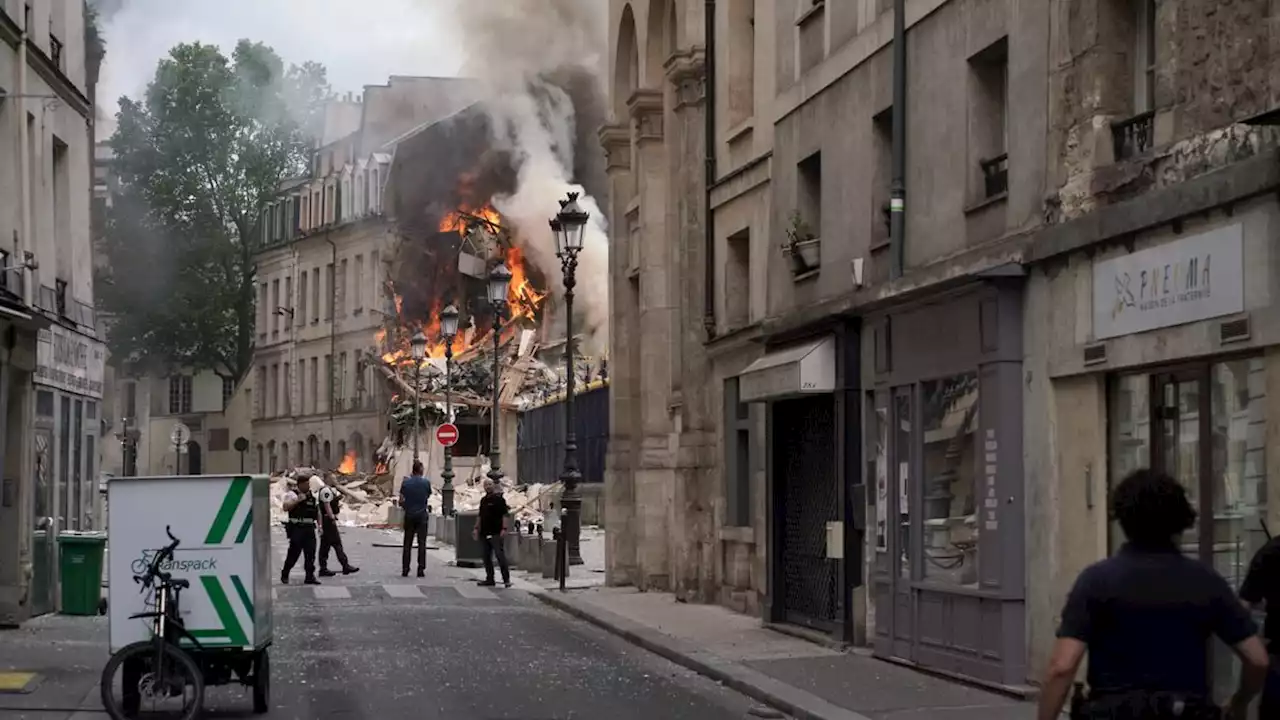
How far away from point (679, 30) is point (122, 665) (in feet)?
51.1

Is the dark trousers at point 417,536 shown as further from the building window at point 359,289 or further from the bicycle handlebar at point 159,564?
the building window at point 359,289

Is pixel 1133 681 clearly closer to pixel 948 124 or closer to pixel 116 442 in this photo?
pixel 948 124

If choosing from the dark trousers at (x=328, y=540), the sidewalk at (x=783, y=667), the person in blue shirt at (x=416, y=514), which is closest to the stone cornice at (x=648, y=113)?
the sidewalk at (x=783, y=667)

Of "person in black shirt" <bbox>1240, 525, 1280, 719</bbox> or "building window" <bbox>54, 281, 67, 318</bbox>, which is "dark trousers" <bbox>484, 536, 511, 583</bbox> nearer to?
"building window" <bbox>54, 281, 67, 318</bbox>

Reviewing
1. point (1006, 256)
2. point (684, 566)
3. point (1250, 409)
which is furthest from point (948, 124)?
point (684, 566)

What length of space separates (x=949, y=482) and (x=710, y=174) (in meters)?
9.59

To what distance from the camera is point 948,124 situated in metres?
16.5

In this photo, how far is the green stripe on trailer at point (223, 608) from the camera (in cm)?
1300

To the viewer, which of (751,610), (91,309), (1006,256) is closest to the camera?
(1006,256)

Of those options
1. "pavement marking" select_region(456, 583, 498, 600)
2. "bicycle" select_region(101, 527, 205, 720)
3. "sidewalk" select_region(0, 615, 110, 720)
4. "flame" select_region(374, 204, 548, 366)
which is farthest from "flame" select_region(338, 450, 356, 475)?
"bicycle" select_region(101, 527, 205, 720)

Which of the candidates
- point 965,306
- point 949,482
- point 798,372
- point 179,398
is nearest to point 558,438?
point 798,372

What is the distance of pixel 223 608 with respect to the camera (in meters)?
13.0

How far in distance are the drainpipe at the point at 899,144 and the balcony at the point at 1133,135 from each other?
3.75 metres

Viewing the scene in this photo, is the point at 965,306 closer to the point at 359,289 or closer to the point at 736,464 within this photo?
the point at 736,464
